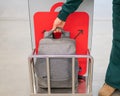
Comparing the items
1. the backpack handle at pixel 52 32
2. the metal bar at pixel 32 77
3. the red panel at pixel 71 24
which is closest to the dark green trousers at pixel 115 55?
the red panel at pixel 71 24

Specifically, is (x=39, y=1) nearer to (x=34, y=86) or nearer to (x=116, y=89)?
(x=34, y=86)

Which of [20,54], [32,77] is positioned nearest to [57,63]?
[32,77]

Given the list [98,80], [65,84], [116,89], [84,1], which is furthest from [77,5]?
[98,80]

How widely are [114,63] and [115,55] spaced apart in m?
0.06

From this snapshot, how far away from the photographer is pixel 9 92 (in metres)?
1.48

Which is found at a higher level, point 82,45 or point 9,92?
point 82,45

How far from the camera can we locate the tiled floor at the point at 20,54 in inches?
59.4

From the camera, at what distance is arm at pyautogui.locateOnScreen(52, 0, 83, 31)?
3.12ft

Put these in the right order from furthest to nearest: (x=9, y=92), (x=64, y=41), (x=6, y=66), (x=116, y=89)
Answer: (x=6, y=66) → (x=9, y=92) → (x=116, y=89) → (x=64, y=41)

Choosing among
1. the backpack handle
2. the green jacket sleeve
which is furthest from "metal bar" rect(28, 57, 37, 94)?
the green jacket sleeve

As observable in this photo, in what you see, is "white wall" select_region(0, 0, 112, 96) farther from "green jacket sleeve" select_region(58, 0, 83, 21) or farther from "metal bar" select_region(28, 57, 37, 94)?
"green jacket sleeve" select_region(58, 0, 83, 21)

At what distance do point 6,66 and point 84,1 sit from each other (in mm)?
928

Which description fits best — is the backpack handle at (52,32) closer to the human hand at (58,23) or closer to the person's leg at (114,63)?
the human hand at (58,23)

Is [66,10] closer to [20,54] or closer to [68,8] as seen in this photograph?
[68,8]
